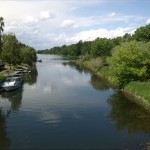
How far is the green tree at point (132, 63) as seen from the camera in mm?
71250

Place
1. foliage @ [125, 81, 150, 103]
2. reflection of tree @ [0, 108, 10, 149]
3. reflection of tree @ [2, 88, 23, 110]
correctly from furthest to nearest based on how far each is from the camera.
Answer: foliage @ [125, 81, 150, 103], reflection of tree @ [2, 88, 23, 110], reflection of tree @ [0, 108, 10, 149]

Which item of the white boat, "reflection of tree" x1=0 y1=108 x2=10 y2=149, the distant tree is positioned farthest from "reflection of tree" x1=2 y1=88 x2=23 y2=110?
the distant tree

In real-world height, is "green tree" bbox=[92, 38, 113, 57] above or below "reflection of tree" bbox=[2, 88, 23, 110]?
above

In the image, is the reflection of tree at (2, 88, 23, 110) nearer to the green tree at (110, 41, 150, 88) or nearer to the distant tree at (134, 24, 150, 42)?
the green tree at (110, 41, 150, 88)

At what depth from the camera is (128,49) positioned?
74250mm

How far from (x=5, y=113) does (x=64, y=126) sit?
1277 centimetres

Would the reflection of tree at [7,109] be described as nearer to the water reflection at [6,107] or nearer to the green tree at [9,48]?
the water reflection at [6,107]

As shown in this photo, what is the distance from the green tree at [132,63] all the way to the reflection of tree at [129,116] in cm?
944

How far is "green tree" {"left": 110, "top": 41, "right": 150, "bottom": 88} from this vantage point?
2805 inches

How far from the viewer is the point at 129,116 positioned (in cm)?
5078

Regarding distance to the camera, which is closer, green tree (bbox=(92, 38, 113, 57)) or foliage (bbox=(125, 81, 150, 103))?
foliage (bbox=(125, 81, 150, 103))

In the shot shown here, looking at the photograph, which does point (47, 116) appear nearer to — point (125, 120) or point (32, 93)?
point (125, 120)

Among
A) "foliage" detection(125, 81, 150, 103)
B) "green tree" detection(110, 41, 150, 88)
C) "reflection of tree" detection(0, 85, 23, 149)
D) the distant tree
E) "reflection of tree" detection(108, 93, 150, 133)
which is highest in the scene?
the distant tree

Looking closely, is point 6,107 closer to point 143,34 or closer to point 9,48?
point 9,48
